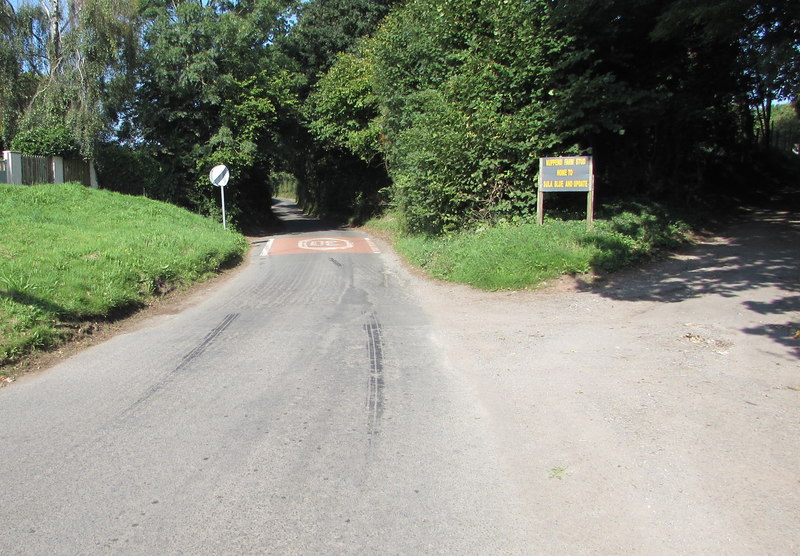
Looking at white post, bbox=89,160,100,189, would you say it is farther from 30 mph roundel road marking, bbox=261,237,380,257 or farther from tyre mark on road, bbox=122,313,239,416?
tyre mark on road, bbox=122,313,239,416

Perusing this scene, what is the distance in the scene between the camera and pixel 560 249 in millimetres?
10883

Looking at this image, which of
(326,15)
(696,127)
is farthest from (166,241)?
(326,15)

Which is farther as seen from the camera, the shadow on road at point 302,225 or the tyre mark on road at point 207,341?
the shadow on road at point 302,225

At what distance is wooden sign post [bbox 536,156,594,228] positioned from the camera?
1189cm

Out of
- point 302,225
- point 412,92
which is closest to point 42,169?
point 412,92

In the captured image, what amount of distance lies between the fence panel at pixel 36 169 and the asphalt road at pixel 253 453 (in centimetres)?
1334

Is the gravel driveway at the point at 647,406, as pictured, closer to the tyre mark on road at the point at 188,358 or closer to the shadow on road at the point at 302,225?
the tyre mark on road at the point at 188,358

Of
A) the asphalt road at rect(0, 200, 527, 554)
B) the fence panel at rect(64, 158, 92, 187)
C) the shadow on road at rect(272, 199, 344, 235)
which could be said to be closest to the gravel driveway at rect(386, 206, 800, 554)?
the asphalt road at rect(0, 200, 527, 554)

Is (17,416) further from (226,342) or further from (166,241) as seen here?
(166,241)

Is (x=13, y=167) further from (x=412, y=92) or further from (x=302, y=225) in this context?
(x=302, y=225)

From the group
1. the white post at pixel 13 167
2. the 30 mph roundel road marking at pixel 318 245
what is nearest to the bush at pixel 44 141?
the white post at pixel 13 167

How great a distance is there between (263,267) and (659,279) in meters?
9.26

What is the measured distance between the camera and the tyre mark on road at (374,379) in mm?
4594

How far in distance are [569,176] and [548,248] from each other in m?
2.08
